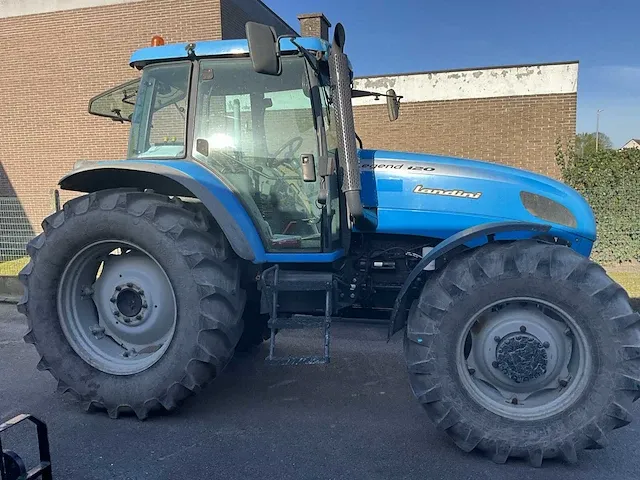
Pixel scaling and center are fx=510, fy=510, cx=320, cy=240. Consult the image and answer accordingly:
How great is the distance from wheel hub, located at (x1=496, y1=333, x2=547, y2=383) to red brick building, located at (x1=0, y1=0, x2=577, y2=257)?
26.7 ft

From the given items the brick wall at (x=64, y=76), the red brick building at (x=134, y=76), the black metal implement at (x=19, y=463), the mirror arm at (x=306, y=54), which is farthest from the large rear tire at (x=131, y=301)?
the brick wall at (x=64, y=76)

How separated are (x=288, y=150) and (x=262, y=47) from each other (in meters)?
0.80

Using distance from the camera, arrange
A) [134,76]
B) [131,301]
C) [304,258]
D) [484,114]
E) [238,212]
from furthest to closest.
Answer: [134,76], [484,114], [131,301], [304,258], [238,212]

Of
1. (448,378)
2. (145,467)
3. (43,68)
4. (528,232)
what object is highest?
(43,68)

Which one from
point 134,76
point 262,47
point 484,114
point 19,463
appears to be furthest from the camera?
point 134,76

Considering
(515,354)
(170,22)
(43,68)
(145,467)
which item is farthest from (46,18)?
(515,354)

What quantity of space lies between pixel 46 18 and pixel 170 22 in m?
3.07

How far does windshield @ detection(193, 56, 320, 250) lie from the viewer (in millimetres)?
3432

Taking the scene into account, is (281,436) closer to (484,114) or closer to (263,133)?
(263,133)

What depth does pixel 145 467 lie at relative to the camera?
9.46 feet

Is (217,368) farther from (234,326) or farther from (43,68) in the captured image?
(43,68)

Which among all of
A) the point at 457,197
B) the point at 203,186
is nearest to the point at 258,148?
the point at 203,186

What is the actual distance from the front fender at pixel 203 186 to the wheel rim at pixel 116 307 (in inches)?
20.0

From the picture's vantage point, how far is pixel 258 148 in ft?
11.4
